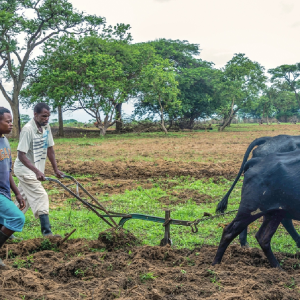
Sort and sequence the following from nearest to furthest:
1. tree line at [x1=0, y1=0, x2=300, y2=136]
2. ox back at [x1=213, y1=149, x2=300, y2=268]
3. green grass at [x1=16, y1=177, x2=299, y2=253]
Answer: ox back at [x1=213, y1=149, x2=300, y2=268] → green grass at [x1=16, y1=177, x2=299, y2=253] → tree line at [x1=0, y1=0, x2=300, y2=136]

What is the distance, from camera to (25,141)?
5188 mm

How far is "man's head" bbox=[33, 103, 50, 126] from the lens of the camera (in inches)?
208

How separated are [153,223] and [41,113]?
2.66 metres

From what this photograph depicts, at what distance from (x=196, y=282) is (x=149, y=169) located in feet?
24.3

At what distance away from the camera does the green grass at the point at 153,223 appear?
5.27 metres

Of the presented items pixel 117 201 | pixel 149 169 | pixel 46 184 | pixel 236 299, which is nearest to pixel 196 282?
pixel 236 299

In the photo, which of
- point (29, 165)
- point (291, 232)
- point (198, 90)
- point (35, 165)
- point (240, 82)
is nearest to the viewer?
point (291, 232)

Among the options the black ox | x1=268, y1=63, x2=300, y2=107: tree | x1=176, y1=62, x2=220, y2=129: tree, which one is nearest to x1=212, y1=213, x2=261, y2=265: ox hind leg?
the black ox

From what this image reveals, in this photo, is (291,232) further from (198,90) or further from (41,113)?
(198,90)

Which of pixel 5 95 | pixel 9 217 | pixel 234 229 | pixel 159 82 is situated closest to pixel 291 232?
pixel 234 229

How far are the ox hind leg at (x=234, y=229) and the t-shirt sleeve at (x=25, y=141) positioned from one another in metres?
3.11

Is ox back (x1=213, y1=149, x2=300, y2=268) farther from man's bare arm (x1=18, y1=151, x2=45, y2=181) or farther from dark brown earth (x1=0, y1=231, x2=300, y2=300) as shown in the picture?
man's bare arm (x1=18, y1=151, x2=45, y2=181)

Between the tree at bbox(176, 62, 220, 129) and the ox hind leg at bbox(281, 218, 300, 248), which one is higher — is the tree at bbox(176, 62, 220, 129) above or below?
above

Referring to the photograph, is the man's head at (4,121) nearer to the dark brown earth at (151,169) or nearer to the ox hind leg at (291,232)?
the ox hind leg at (291,232)
